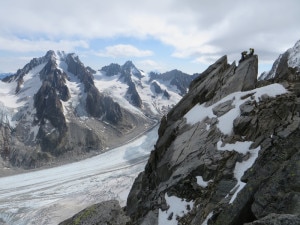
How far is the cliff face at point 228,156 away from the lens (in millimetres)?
15414

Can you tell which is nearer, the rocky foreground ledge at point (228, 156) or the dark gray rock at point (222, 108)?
→ the rocky foreground ledge at point (228, 156)

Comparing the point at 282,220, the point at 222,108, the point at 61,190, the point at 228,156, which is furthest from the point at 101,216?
the point at 61,190

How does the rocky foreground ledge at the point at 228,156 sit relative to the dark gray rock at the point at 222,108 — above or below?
below

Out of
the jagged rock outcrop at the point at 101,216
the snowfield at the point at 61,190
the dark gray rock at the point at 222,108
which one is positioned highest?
the dark gray rock at the point at 222,108

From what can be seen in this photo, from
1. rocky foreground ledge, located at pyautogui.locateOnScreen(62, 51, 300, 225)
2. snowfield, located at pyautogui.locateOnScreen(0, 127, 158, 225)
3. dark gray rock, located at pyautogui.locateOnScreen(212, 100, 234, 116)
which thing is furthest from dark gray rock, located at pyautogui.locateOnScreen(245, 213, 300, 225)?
snowfield, located at pyautogui.locateOnScreen(0, 127, 158, 225)

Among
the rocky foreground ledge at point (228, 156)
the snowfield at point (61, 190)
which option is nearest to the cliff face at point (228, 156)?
the rocky foreground ledge at point (228, 156)

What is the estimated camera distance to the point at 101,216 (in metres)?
14.2

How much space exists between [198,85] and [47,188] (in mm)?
136765

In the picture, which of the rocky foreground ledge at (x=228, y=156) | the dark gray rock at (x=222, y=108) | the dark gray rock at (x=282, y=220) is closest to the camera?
the dark gray rock at (x=282, y=220)

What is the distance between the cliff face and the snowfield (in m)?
82.2

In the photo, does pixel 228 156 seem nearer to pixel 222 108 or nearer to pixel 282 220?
pixel 222 108

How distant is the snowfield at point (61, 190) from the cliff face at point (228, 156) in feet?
270

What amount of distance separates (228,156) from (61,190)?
142041mm

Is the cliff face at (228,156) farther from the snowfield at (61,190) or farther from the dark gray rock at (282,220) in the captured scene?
the snowfield at (61,190)
